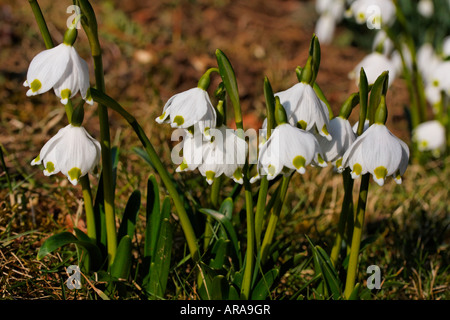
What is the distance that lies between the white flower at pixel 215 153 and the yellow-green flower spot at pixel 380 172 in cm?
27

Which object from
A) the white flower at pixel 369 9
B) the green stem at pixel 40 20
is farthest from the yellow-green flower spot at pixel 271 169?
the white flower at pixel 369 9

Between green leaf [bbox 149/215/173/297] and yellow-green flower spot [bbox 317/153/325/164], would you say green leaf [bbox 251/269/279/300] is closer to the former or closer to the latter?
green leaf [bbox 149/215/173/297]

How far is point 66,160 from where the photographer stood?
1101mm

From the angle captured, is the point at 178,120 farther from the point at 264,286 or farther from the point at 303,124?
the point at 264,286

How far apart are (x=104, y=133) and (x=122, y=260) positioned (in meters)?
0.31

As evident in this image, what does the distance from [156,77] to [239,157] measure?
6.50 feet

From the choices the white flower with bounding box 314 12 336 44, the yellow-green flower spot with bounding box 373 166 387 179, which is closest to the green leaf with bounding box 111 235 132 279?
the yellow-green flower spot with bounding box 373 166 387 179

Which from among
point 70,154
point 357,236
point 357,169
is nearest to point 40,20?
point 70,154

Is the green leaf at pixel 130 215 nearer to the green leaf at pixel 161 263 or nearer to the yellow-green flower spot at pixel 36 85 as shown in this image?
the green leaf at pixel 161 263

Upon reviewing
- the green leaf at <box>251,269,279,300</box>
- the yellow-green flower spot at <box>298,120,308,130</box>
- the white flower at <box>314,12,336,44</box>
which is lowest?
the green leaf at <box>251,269,279,300</box>

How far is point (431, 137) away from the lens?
2.55 metres

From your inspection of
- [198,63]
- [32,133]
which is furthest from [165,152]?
[198,63]

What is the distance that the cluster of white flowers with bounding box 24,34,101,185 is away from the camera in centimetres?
105
